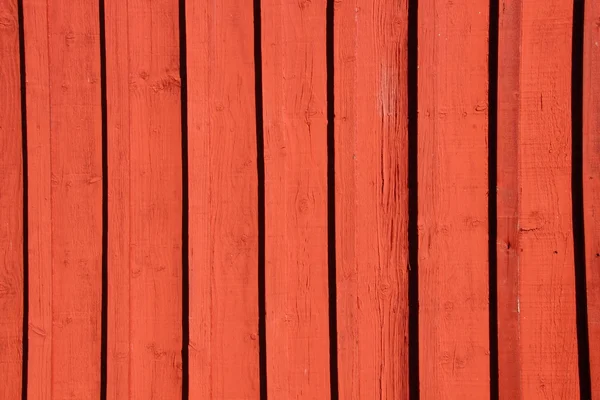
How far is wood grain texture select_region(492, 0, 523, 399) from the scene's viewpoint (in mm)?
1722

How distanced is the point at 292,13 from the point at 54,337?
4.43 feet

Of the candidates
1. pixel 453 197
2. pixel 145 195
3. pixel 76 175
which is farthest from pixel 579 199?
pixel 76 175

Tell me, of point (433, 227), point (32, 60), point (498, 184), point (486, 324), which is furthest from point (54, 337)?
point (498, 184)

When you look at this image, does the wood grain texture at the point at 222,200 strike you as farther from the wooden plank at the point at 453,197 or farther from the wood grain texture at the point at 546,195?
the wood grain texture at the point at 546,195

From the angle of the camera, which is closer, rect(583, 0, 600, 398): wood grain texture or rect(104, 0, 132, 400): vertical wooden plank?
rect(583, 0, 600, 398): wood grain texture

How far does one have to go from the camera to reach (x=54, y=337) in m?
1.84

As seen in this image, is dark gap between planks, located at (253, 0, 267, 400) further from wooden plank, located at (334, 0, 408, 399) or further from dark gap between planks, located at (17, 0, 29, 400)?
dark gap between planks, located at (17, 0, 29, 400)

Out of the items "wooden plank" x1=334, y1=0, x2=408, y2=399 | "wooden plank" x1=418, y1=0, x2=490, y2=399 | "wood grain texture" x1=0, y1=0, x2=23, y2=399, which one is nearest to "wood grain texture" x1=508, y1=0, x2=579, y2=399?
"wooden plank" x1=418, y1=0, x2=490, y2=399

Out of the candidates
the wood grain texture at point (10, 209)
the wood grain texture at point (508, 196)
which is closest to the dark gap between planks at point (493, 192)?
the wood grain texture at point (508, 196)

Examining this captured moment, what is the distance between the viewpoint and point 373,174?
5.77 ft

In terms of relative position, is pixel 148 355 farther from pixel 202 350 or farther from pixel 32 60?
pixel 32 60

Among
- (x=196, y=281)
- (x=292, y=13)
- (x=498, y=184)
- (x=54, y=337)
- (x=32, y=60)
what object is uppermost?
(x=292, y=13)

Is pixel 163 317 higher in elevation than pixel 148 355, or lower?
higher

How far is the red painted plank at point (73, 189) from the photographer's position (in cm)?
183
